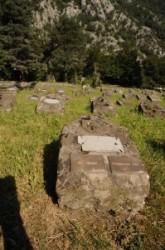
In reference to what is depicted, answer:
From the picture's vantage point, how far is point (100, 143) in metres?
6.41

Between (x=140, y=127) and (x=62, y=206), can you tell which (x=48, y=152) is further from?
(x=140, y=127)

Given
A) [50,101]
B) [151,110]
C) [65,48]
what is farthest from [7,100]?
[65,48]

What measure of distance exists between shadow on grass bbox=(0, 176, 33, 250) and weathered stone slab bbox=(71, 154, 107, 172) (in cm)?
152

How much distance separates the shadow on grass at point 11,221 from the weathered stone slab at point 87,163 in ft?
5.00

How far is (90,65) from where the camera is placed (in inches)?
1420

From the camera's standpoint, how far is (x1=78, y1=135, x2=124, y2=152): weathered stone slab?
613 centimetres

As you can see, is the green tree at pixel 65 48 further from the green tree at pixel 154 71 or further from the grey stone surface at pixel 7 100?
the grey stone surface at pixel 7 100

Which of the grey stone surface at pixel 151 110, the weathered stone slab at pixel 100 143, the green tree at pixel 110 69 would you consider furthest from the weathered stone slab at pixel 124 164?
the green tree at pixel 110 69

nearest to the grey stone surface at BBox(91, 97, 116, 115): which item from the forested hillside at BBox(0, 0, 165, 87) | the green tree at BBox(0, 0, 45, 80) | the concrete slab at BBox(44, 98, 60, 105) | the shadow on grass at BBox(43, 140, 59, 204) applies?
the concrete slab at BBox(44, 98, 60, 105)

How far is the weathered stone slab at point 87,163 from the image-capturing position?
5305 mm

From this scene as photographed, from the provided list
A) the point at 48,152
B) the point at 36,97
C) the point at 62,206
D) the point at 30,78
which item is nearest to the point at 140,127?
the point at 48,152

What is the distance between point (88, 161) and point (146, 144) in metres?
3.82

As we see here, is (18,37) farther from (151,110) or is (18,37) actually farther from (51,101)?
(151,110)

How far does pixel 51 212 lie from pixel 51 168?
5.76 feet
